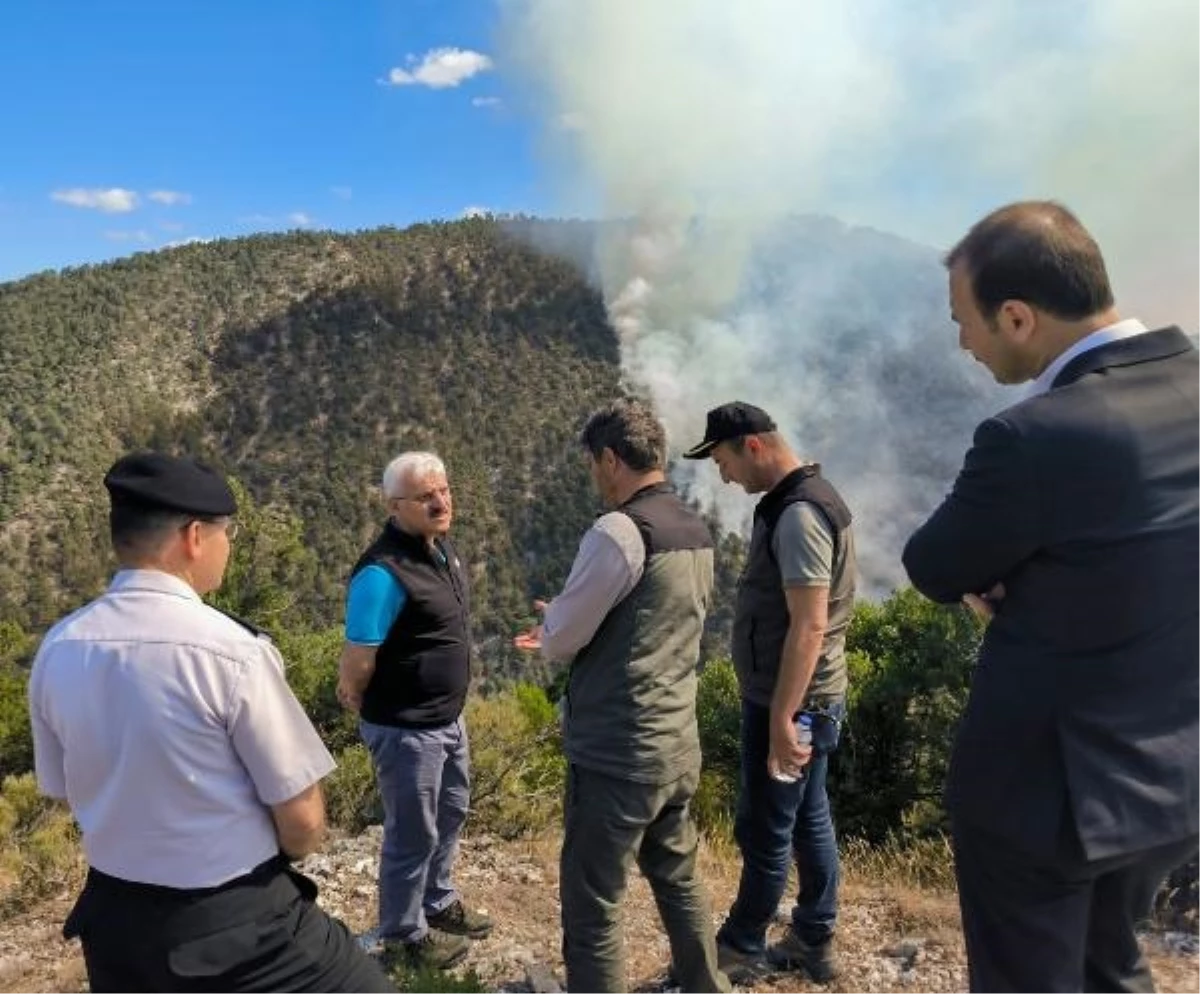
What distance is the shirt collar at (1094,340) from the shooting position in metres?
1.67

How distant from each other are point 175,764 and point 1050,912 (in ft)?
5.25

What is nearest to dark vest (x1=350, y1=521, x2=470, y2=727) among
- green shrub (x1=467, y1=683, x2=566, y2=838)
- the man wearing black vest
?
the man wearing black vest

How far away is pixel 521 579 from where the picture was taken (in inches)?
1811

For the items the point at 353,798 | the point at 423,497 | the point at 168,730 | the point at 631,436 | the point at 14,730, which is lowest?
the point at 14,730

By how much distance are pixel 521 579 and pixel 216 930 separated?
146 ft

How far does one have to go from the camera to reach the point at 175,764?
182cm

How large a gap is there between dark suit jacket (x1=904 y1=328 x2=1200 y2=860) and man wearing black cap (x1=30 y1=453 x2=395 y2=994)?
1336 millimetres

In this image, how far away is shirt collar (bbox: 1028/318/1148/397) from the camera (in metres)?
1.67

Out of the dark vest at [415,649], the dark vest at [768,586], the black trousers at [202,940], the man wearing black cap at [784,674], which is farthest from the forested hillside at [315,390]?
the black trousers at [202,940]

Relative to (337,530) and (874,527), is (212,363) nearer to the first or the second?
(337,530)

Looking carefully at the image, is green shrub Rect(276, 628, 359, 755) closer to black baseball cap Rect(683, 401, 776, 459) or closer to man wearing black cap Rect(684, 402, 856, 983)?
man wearing black cap Rect(684, 402, 856, 983)

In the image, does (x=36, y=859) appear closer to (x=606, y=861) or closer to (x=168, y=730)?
(x=606, y=861)

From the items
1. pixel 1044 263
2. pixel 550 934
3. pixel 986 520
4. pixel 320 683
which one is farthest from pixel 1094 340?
pixel 320 683

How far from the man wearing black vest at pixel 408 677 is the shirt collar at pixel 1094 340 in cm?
228
